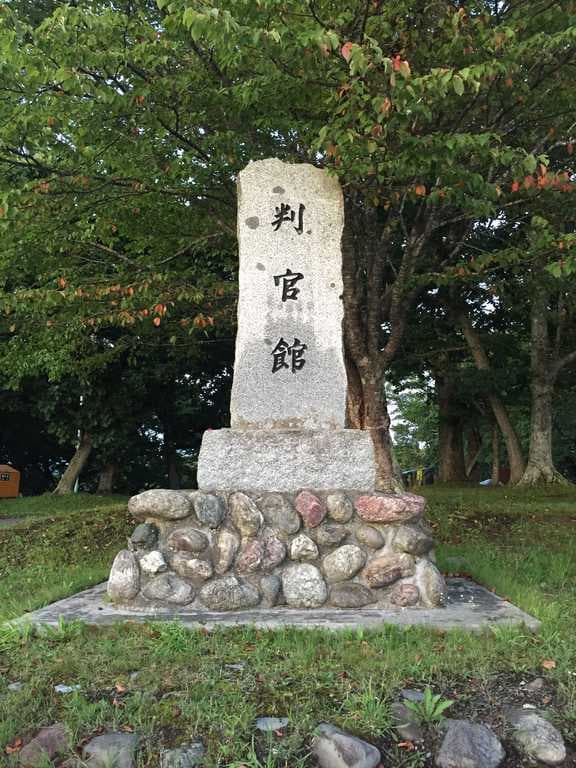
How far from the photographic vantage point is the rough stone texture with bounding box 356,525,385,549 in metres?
4.50

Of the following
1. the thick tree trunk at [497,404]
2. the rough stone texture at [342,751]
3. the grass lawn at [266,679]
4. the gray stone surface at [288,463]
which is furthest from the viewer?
the thick tree trunk at [497,404]

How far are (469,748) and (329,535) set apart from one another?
2036mm

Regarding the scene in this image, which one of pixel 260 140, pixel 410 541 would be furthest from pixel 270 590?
pixel 260 140

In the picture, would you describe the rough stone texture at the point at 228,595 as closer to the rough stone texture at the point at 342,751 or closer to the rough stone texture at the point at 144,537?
the rough stone texture at the point at 144,537

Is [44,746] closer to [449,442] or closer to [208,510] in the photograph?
[208,510]

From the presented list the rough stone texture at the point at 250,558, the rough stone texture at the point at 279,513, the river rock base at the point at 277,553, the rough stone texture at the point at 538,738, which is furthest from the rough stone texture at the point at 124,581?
the rough stone texture at the point at 538,738

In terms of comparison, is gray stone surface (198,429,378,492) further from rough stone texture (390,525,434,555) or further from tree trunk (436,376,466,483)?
tree trunk (436,376,466,483)

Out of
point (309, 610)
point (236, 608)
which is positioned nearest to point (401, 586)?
point (309, 610)

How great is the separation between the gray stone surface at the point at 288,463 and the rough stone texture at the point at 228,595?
70cm

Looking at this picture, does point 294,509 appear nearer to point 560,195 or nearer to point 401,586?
point 401,586

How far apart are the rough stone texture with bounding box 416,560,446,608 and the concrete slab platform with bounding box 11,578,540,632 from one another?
6 centimetres

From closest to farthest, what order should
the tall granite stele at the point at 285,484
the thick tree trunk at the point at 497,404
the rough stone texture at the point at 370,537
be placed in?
the tall granite stele at the point at 285,484
the rough stone texture at the point at 370,537
the thick tree trunk at the point at 497,404

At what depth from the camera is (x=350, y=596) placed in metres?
4.34

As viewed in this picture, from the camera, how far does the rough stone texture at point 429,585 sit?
14.1 ft
